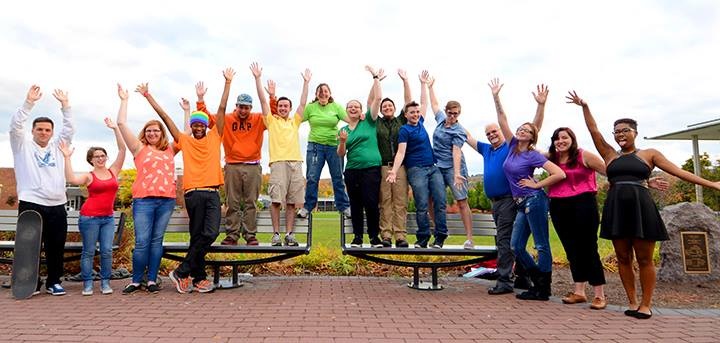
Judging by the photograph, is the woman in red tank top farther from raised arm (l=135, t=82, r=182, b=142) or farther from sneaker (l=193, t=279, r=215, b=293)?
sneaker (l=193, t=279, r=215, b=293)

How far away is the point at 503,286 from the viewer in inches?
242

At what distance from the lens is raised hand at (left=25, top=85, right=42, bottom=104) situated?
581cm

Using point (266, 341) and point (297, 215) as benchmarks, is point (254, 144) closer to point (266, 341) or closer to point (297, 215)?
point (297, 215)

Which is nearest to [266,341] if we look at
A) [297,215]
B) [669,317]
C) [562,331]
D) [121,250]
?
[562,331]

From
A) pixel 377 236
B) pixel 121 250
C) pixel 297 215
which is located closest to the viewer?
pixel 377 236

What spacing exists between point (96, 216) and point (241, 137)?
1987mm

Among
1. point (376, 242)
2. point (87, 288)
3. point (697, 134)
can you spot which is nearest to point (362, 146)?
point (376, 242)

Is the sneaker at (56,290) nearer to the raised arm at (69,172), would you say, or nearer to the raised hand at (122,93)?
the raised arm at (69,172)

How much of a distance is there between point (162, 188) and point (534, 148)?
4455 millimetres

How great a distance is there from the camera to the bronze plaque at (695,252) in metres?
6.88

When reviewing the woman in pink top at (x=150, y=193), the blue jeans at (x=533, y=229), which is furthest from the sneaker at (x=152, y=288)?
the blue jeans at (x=533, y=229)

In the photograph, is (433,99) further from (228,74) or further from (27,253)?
(27,253)

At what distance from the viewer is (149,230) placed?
235 inches

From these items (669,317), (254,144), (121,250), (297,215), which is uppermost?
(254,144)
